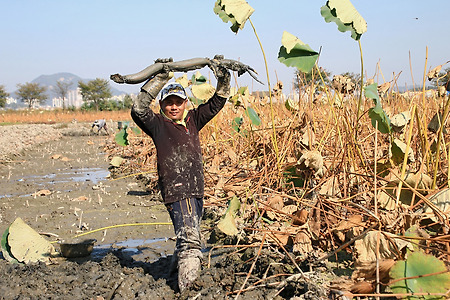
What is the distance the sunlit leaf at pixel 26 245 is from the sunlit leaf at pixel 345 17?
2.45m

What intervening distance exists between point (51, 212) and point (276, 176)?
2396 mm

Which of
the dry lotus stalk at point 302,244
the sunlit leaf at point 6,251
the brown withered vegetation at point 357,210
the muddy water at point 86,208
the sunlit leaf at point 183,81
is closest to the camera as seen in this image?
the brown withered vegetation at point 357,210

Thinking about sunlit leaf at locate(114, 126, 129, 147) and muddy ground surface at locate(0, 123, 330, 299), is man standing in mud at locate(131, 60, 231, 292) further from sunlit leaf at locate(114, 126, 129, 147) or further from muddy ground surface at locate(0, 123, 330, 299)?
sunlit leaf at locate(114, 126, 129, 147)

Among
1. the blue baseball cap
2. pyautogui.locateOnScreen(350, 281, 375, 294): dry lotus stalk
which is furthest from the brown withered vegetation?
the blue baseball cap

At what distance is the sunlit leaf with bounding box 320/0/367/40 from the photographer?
224 cm

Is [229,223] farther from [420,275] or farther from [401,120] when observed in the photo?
[401,120]

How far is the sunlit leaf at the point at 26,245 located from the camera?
292 cm

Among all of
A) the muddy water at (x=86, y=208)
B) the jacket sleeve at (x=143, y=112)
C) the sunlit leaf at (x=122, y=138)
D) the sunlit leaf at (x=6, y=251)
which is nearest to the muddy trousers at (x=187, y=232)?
the jacket sleeve at (x=143, y=112)

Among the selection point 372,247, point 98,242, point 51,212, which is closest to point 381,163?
point 372,247

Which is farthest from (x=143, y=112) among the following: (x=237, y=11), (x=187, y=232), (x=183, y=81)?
(x=183, y=81)

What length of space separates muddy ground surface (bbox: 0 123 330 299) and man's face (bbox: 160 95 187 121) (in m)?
0.89

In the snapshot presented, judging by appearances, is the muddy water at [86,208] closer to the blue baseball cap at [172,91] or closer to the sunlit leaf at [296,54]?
the blue baseball cap at [172,91]

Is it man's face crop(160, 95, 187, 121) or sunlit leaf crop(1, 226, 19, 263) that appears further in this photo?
sunlit leaf crop(1, 226, 19, 263)

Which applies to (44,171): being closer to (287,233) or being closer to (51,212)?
(51,212)
